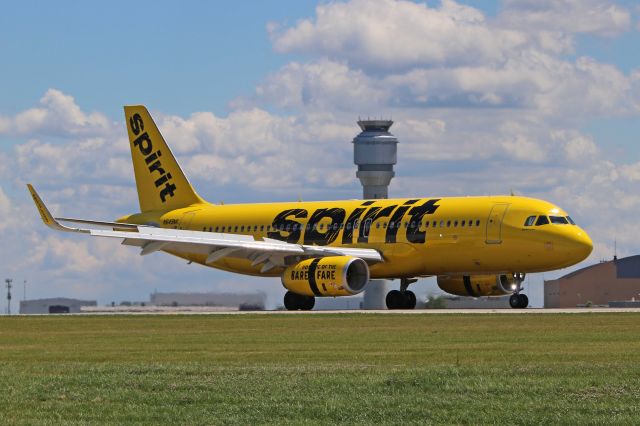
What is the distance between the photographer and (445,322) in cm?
4084

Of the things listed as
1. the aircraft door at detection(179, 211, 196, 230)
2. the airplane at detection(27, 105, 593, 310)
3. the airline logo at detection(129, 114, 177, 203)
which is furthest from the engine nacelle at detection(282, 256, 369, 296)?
the airline logo at detection(129, 114, 177, 203)

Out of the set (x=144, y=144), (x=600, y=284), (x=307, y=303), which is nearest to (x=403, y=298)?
(x=307, y=303)

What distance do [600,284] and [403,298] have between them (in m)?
34.4

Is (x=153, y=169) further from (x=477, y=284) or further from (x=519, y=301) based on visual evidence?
(x=519, y=301)

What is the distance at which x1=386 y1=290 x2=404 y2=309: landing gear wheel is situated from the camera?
59.2m

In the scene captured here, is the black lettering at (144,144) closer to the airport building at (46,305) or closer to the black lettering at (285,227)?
the black lettering at (285,227)

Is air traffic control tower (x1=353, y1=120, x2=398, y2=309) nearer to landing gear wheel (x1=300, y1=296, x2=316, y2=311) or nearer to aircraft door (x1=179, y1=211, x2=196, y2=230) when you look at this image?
aircraft door (x1=179, y1=211, x2=196, y2=230)

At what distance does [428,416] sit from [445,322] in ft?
75.2

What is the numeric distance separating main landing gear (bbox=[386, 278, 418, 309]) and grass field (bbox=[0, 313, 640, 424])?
2195 cm

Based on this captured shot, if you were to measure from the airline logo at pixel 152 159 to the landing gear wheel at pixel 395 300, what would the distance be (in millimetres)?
13912

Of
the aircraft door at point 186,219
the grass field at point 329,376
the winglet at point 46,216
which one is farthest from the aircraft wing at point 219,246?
the grass field at point 329,376

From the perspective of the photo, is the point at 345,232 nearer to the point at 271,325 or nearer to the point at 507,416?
the point at 271,325

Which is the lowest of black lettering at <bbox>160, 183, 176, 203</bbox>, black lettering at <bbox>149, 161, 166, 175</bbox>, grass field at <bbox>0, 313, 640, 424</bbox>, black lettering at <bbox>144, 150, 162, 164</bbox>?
grass field at <bbox>0, 313, 640, 424</bbox>

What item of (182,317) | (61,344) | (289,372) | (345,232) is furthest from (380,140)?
(289,372)
